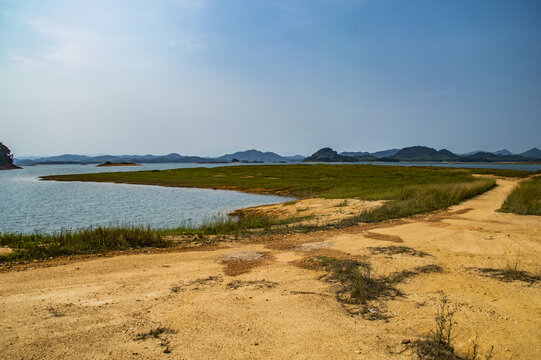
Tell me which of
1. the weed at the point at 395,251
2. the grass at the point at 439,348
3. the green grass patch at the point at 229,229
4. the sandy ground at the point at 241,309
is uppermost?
the grass at the point at 439,348

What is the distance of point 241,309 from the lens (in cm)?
643

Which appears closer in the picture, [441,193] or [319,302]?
[319,302]

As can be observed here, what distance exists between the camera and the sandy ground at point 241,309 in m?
5.04

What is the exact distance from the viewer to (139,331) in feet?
18.1

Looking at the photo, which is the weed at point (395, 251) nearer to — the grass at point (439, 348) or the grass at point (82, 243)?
the grass at point (439, 348)

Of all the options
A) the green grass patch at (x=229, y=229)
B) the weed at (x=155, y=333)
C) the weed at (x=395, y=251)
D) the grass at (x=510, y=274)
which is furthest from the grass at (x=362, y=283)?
the green grass patch at (x=229, y=229)

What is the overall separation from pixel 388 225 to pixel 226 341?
43.7 ft

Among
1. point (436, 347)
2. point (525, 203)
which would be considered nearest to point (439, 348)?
point (436, 347)

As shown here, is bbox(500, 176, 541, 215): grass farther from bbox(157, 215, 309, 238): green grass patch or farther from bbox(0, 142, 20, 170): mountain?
bbox(0, 142, 20, 170): mountain

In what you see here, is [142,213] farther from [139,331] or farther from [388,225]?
[139,331]

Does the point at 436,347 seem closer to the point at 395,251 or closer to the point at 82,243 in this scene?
the point at 395,251

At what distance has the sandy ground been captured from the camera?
5.04 metres

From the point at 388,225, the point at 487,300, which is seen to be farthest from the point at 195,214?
the point at 487,300

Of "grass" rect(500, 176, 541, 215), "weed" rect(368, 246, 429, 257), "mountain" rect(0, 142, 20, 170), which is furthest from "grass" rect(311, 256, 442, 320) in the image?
"mountain" rect(0, 142, 20, 170)
